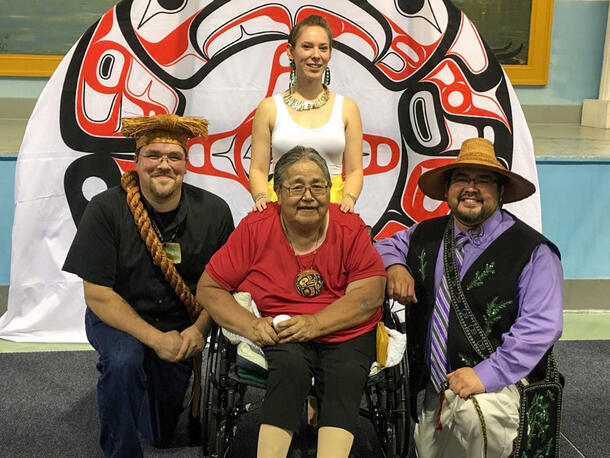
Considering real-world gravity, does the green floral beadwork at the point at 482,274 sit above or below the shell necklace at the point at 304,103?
below

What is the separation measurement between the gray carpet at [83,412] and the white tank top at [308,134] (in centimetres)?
104

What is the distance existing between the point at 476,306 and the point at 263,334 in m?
0.65

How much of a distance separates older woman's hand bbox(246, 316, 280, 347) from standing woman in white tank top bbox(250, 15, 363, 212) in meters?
0.76

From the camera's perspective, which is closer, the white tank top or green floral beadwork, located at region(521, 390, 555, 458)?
green floral beadwork, located at region(521, 390, 555, 458)

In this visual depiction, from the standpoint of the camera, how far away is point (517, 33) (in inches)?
263

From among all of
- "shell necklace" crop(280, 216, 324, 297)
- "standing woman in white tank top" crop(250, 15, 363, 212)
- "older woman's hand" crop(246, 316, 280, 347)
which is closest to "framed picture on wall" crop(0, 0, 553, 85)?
"standing woman in white tank top" crop(250, 15, 363, 212)

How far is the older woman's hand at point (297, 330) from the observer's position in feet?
7.13

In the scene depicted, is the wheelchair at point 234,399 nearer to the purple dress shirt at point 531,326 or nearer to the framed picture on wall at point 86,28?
the purple dress shirt at point 531,326

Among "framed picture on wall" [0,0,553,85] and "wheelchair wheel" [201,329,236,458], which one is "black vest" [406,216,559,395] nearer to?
"wheelchair wheel" [201,329,236,458]

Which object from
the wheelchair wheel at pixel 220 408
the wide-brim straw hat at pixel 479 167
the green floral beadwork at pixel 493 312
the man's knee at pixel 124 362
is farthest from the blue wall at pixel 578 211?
the man's knee at pixel 124 362

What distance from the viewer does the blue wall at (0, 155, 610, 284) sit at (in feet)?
12.6

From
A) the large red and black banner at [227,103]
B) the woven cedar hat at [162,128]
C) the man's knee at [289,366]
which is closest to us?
the man's knee at [289,366]

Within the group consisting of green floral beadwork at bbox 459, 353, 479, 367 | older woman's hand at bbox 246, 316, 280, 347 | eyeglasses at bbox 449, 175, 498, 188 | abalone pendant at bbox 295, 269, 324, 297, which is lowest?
green floral beadwork at bbox 459, 353, 479, 367

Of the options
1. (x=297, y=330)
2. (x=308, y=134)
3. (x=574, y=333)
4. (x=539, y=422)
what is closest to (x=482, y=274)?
(x=539, y=422)
